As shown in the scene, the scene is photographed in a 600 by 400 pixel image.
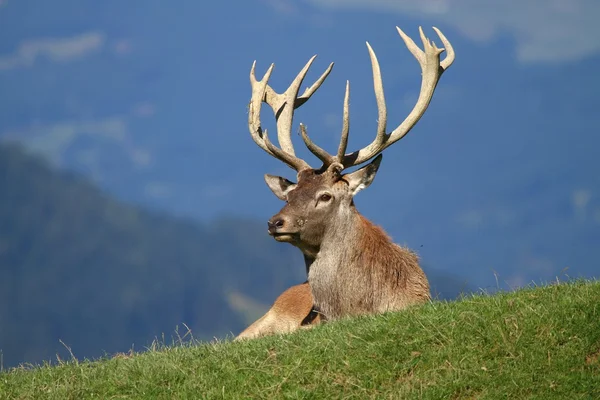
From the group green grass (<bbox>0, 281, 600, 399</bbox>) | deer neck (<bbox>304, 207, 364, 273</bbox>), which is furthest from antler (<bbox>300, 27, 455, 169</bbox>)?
green grass (<bbox>0, 281, 600, 399</bbox>)

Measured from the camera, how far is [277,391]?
8.21m

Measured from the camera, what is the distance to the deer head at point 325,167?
11.1 meters

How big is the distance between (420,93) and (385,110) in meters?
0.68

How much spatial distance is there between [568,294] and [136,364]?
13.3 ft

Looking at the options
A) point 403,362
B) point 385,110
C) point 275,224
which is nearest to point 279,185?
point 275,224

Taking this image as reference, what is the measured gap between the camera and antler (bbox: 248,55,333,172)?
12.1m

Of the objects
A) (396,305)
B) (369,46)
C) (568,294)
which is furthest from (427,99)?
(568,294)

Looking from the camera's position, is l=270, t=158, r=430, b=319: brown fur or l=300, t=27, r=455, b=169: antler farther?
l=300, t=27, r=455, b=169: antler

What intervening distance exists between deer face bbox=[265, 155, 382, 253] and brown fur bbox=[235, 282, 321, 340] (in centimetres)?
110

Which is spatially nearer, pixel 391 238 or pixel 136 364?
pixel 136 364

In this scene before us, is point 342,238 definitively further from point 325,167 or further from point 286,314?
point 286,314

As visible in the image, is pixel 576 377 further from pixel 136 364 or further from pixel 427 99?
pixel 427 99

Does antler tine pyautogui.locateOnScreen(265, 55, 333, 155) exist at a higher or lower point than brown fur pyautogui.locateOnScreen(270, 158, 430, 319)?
higher

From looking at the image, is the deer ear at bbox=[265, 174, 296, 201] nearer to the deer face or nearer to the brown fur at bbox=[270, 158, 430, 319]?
the deer face
